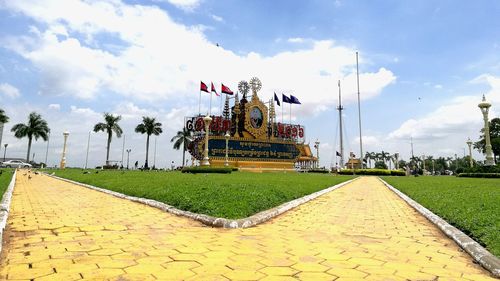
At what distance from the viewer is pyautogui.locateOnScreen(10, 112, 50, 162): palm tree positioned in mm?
56594

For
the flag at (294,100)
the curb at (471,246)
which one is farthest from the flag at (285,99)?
the curb at (471,246)

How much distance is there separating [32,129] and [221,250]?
6609cm

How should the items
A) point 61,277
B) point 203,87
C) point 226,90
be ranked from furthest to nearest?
point 226,90 → point 203,87 → point 61,277

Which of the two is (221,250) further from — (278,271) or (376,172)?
(376,172)

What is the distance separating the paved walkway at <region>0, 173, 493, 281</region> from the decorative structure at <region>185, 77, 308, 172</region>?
4630 cm

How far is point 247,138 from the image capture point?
190 ft

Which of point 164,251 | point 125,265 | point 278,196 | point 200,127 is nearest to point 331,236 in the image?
point 164,251

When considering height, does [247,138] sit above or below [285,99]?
below

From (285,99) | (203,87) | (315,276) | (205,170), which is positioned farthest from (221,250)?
(285,99)

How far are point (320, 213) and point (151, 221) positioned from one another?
14.0ft

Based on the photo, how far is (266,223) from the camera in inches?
268

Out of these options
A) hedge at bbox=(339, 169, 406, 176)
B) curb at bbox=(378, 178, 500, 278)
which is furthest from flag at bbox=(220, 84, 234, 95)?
curb at bbox=(378, 178, 500, 278)

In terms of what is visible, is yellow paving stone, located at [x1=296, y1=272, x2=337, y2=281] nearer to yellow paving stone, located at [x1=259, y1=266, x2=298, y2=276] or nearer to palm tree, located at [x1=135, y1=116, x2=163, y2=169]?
yellow paving stone, located at [x1=259, y1=266, x2=298, y2=276]

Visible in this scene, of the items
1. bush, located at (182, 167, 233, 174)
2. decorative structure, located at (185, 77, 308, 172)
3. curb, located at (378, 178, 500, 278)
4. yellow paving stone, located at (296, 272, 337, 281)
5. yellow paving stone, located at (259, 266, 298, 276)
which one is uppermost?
decorative structure, located at (185, 77, 308, 172)
